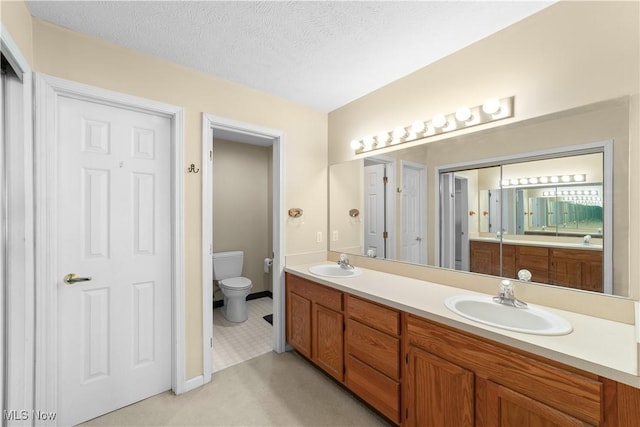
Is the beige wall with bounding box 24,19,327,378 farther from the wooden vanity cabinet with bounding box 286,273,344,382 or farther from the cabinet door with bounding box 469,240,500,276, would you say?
the cabinet door with bounding box 469,240,500,276

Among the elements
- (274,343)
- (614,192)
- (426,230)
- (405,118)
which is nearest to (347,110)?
(405,118)

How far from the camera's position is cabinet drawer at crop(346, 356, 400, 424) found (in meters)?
1.55

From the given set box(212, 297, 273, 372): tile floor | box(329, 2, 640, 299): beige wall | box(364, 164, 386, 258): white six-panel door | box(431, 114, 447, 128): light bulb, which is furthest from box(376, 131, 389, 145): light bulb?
box(212, 297, 273, 372): tile floor

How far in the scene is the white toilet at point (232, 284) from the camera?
3.17 m

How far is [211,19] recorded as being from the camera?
152 cm

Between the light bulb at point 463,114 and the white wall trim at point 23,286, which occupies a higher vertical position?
the light bulb at point 463,114

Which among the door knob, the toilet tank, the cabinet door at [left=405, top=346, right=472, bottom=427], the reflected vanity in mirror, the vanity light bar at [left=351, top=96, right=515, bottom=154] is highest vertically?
the vanity light bar at [left=351, top=96, right=515, bottom=154]

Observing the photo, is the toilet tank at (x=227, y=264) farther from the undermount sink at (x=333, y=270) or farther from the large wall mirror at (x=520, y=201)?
the large wall mirror at (x=520, y=201)

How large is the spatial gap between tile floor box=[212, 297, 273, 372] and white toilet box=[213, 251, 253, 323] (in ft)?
0.37

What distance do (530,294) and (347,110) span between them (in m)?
2.04

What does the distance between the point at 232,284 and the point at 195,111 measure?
78.9 inches

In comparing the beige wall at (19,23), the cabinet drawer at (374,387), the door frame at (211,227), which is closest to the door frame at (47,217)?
the beige wall at (19,23)

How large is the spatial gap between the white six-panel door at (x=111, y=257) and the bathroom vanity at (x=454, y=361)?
3.81 ft

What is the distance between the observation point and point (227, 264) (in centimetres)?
356
